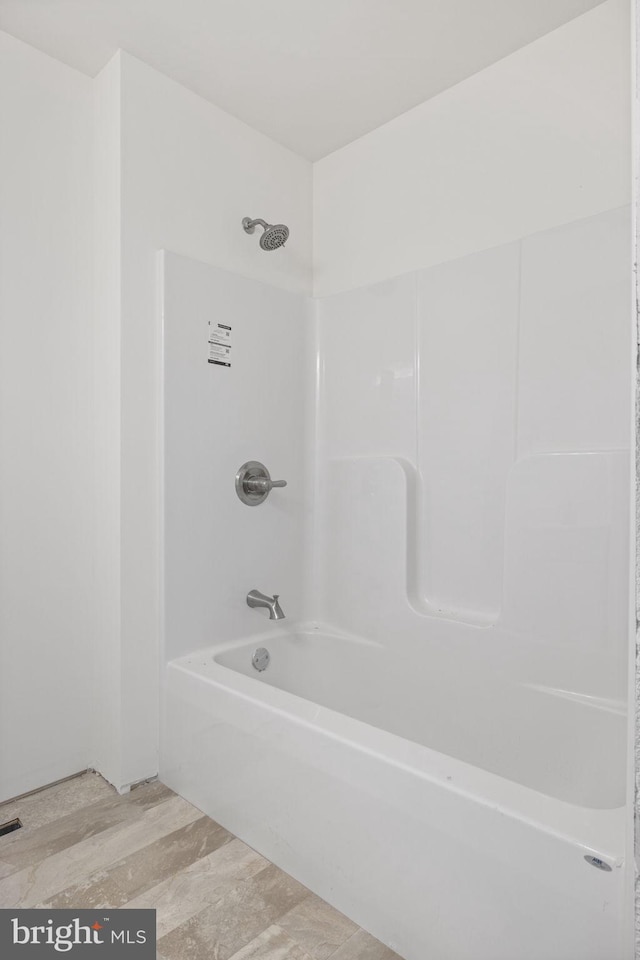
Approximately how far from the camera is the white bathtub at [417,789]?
3.15ft

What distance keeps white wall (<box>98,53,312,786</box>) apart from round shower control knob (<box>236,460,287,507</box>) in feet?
1.04

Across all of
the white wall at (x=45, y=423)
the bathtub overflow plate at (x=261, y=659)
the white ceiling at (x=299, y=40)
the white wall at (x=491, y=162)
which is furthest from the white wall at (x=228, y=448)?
the white ceiling at (x=299, y=40)

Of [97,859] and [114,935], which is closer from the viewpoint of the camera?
[114,935]

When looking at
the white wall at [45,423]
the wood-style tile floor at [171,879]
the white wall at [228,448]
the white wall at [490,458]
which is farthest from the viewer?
the white wall at [228,448]

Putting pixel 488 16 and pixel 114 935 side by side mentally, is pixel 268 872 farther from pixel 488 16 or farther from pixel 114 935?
pixel 488 16

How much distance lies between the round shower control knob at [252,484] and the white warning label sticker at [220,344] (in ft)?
1.23

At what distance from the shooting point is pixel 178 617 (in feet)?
6.21

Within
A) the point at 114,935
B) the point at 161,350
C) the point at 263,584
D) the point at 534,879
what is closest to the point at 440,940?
the point at 534,879

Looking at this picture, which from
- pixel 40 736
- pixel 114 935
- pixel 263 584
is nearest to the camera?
pixel 114 935

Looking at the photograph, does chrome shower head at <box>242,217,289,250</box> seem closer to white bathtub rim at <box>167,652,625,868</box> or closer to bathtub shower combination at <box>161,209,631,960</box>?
bathtub shower combination at <box>161,209,631,960</box>

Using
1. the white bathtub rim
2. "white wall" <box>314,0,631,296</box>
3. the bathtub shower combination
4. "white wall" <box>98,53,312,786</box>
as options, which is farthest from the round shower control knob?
"white wall" <box>314,0,631,296</box>

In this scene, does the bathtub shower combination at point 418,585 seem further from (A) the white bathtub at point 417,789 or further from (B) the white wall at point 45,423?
(B) the white wall at point 45,423

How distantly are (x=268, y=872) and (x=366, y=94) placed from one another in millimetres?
2411

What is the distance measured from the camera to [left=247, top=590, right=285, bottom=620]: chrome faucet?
1.97 meters
